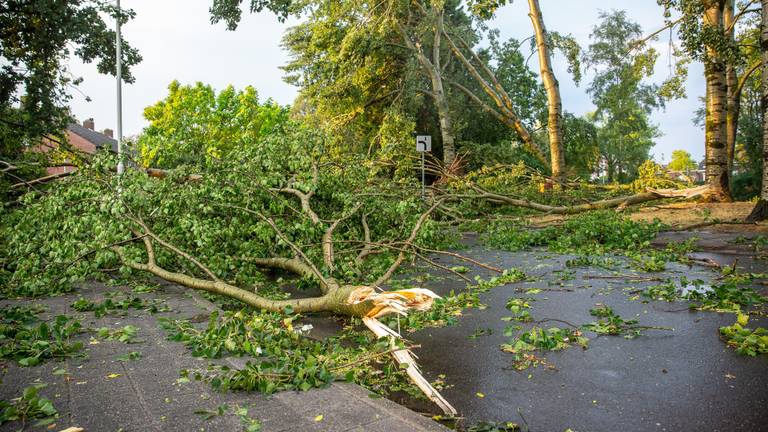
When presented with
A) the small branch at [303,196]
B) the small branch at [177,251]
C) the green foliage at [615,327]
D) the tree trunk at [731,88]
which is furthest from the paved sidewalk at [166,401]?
the tree trunk at [731,88]

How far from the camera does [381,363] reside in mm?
3805

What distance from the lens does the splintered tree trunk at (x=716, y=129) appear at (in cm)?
1216

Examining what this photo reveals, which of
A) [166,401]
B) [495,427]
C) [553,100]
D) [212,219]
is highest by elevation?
[553,100]

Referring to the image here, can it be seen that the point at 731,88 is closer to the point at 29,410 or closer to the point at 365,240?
the point at 365,240

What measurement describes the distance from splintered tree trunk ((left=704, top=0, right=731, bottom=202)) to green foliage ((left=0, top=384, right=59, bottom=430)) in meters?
13.2

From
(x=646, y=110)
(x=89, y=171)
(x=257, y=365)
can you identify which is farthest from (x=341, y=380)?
(x=646, y=110)

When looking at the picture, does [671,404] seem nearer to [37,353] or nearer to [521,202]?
[37,353]

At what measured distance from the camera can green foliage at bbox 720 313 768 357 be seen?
362 centimetres

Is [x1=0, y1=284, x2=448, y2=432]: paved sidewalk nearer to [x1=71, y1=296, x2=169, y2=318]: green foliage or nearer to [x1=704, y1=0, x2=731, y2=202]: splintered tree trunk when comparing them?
[x1=71, y1=296, x2=169, y2=318]: green foliage

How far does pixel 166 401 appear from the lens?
2824 mm

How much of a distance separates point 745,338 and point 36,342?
16.5 ft

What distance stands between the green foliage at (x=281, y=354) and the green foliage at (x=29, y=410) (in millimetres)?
783

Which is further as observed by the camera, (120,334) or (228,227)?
(228,227)

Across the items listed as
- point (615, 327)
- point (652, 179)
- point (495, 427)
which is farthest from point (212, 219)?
point (652, 179)
